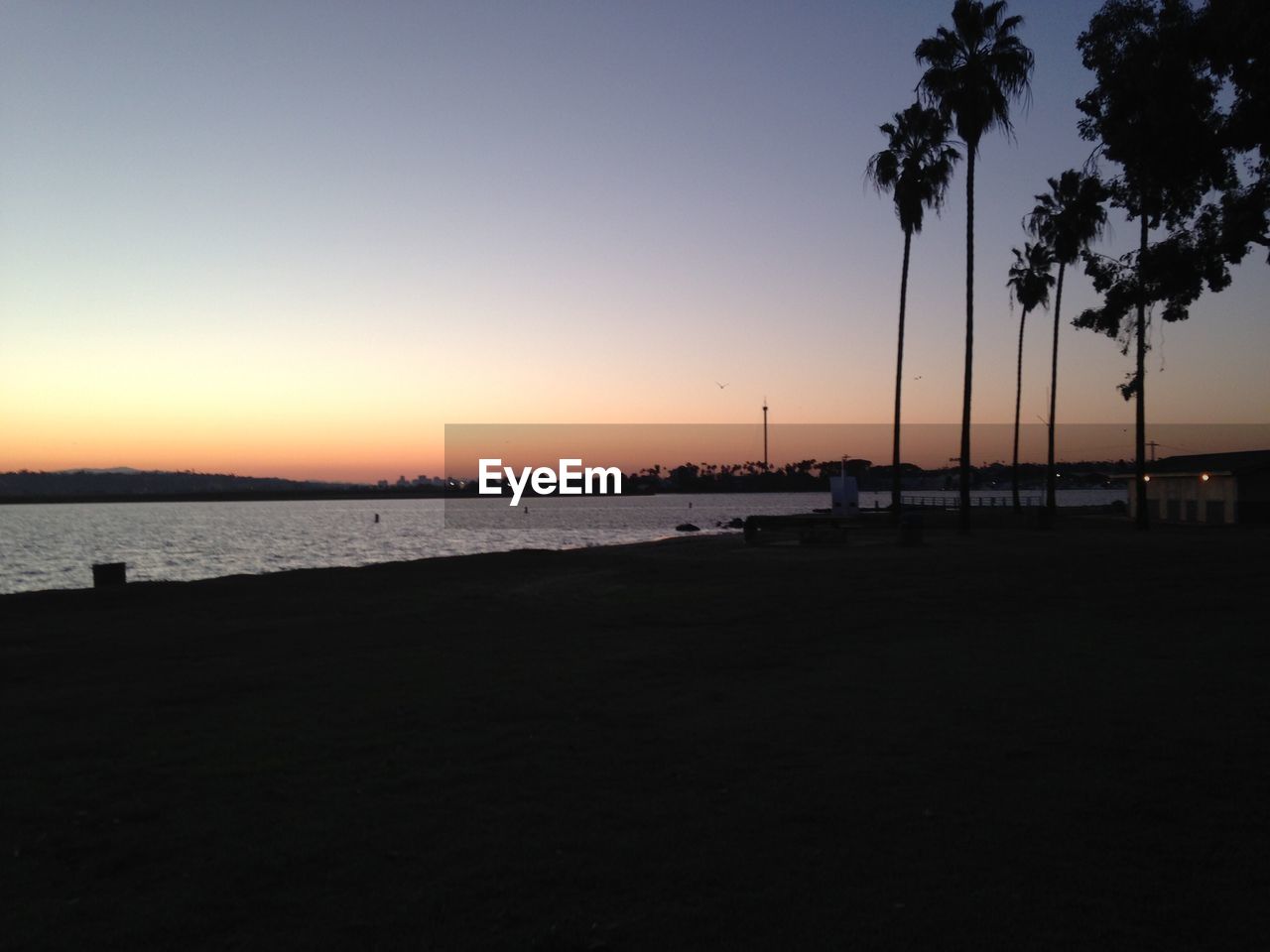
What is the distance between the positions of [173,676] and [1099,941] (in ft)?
33.5

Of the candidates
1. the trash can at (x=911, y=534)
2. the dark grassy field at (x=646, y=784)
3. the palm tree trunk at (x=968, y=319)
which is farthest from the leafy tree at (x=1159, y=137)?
the palm tree trunk at (x=968, y=319)

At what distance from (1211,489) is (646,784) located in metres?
44.7

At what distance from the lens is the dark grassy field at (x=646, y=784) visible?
16.3 ft

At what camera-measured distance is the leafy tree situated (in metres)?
13.8

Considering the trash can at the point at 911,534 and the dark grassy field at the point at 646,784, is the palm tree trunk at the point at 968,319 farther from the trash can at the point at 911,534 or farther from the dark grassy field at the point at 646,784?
the dark grassy field at the point at 646,784

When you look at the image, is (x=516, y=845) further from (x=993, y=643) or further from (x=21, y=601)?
(x=21, y=601)

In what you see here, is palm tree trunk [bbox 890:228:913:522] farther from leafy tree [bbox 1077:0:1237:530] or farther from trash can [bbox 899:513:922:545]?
leafy tree [bbox 1077:0:1237:530]

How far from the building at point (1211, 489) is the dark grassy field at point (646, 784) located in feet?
99.2

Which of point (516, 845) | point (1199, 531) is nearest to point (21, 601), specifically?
point (516, 845)

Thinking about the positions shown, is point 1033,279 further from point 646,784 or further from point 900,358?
point 646,784

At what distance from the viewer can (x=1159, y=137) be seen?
14.1 meters

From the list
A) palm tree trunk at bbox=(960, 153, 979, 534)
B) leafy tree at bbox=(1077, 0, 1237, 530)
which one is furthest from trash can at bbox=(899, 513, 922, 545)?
leafy tree at bbox=(1077, 0, 1237, 530)

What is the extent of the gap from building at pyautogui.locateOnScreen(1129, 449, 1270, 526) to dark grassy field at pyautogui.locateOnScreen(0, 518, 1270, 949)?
1190 inches

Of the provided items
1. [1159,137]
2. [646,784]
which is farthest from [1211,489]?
[646,784]
